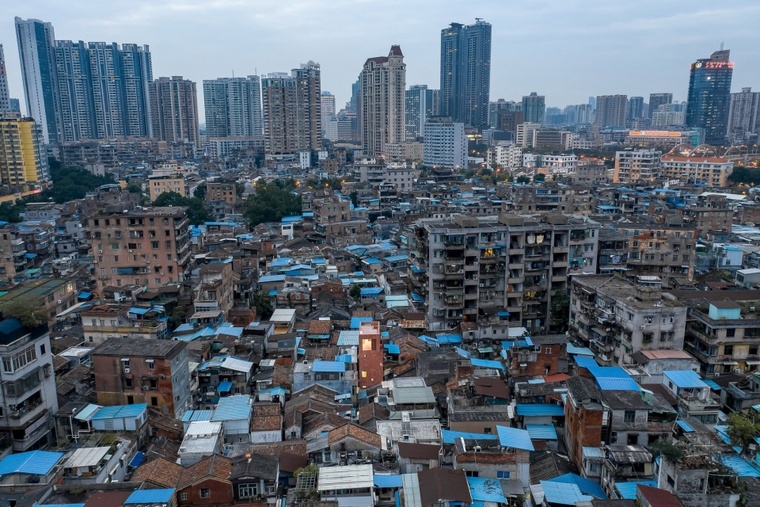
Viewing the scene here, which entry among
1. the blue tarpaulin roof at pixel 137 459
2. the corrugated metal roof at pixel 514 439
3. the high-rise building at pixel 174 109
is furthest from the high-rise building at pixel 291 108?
the corrugated metal roof at pixel 514 439

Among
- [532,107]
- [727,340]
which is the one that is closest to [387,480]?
[727,340]

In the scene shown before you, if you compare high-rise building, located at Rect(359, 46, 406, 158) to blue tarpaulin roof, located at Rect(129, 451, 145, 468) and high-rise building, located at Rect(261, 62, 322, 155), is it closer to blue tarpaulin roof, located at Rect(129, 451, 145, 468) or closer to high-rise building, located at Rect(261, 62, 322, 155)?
high-rise building, located at Rect(261, 62, 322, 155)

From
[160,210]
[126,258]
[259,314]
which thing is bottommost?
[259,314]

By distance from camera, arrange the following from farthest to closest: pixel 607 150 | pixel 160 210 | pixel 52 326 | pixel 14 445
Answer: pixel 607 150 < pixel 160 210 < pixel 52 326 < pixel 14 445

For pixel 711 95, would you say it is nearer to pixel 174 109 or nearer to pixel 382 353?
pixel 174 109

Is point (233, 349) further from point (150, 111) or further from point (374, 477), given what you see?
point (150, 111)

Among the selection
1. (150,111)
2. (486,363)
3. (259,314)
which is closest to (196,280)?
(259,314)
